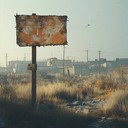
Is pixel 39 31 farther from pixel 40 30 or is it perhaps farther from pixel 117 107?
pixel 117 107

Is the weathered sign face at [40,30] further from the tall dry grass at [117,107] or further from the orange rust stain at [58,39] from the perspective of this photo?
the tall dry grass at [117,107]

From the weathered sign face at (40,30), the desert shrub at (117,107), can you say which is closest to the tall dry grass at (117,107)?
the desert shrub at (117,107)

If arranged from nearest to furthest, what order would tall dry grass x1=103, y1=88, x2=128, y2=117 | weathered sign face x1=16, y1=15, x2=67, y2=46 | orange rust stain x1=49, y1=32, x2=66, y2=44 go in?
tall dry grass x1=103, y1=88, x2=128, y2=117 → weathered sign face x1=16, y1=15, x2=67, y2=46 → orange rust stain x1=49, y1=32, x2=66, y2=44

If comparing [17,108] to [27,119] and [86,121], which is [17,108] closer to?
[27,119]

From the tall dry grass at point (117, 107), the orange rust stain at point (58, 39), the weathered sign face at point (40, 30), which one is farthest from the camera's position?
the orange rust stain at point (58, 39)

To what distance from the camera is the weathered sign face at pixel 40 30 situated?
16.5m

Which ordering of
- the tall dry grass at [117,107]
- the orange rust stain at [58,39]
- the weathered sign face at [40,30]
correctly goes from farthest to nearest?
the orange rust stain at [58,39] → the weathered sign face at [40,30] → the tall dry grass at [117,107]

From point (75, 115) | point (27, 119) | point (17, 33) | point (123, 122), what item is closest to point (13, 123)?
point (27, 119)

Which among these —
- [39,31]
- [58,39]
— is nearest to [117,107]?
[58,39]

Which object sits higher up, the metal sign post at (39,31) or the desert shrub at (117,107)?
the metal sign post at (39,31)

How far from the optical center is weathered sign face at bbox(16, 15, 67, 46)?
650 inches

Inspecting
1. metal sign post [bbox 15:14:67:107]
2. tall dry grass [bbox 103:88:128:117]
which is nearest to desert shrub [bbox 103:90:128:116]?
tall dry grass [bbox 103:88:128:117]

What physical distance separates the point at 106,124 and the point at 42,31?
17.8 ft

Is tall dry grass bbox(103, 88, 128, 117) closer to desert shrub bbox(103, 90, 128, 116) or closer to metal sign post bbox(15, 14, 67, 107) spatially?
desert shrub bbox(103, 90, 128, 116)
